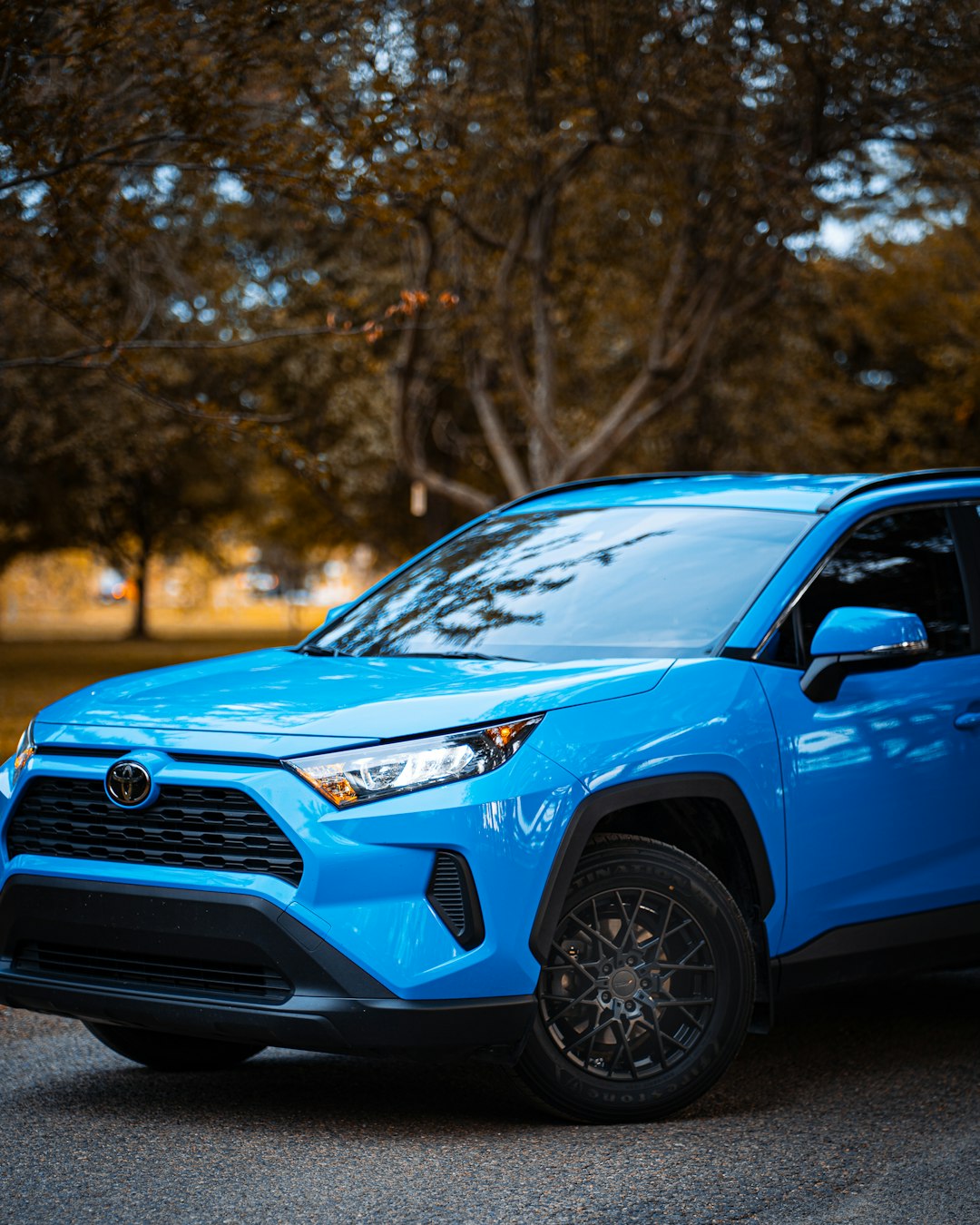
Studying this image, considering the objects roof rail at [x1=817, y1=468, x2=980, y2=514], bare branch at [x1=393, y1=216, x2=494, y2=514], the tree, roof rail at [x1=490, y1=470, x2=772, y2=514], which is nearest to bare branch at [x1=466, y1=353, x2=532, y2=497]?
the tree

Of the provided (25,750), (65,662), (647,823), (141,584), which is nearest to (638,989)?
(647,823)

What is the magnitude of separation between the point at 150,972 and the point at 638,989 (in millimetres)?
1290

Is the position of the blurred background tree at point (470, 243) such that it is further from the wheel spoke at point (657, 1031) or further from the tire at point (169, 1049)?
the wheel spoke at point (657, 1031)

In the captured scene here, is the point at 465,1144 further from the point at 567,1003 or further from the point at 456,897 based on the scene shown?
the point at 456,897

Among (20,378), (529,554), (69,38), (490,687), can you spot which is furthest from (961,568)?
(20,378)

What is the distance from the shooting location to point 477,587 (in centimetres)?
571

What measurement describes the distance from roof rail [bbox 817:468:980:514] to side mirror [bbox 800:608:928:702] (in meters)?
0.59

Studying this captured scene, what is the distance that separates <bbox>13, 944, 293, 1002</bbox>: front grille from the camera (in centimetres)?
433

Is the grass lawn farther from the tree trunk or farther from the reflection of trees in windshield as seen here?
the reflection of trees in windshield

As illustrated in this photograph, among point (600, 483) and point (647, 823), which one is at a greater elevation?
point (600, 483)

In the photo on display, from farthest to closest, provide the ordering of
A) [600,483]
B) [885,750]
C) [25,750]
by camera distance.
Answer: [600,483]
[885,750]
[25,750]

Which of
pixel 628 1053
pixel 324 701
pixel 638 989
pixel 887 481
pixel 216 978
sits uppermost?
pixel 887 481

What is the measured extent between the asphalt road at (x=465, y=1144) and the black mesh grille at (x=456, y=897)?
1.99 feet

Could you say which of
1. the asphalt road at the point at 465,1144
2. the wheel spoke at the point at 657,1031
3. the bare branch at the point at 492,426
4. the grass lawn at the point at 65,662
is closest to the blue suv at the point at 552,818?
the wheel spoke at the point at 657,1031
